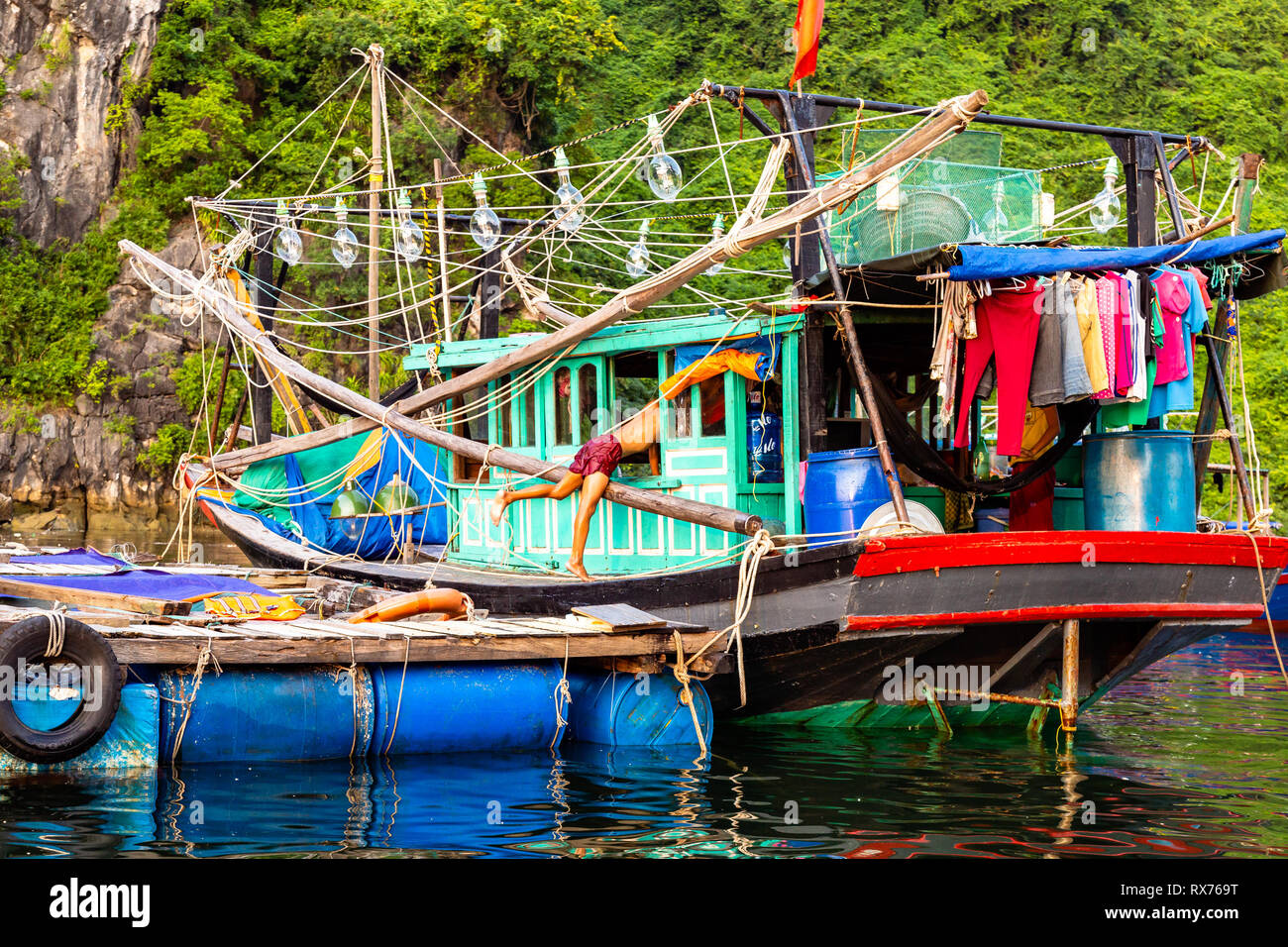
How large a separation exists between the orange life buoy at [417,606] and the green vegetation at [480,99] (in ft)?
59.9

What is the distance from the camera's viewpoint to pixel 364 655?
822 cm

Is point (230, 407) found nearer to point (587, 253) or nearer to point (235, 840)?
point (587, 253)

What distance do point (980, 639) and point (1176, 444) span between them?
1952 mm

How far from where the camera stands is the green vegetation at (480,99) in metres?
30.6

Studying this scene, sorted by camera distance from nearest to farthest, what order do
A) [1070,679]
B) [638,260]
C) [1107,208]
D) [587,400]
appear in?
[1070,679] → [1107,208] → [587,400] → [638,260]

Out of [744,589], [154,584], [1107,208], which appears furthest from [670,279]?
[154,584]

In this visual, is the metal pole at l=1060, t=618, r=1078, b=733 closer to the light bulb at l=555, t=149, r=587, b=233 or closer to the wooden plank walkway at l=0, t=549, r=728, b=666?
the wooden plank walkway at l=0, t=549, r=728, b=666

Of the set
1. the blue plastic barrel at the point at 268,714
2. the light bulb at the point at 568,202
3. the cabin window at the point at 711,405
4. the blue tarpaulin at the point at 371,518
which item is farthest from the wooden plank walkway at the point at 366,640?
the blue tarpaulin at the point at 371,518

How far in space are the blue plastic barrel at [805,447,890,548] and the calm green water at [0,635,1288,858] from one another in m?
1.54

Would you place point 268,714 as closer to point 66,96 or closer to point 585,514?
point 585,514

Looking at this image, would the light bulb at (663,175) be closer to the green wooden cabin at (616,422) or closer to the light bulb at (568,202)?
the green wooden cabin at (616,422)

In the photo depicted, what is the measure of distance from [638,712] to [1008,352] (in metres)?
3.35

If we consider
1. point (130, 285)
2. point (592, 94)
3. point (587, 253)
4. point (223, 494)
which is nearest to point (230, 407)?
point (130, 285)

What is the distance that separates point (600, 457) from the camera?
404 inches
